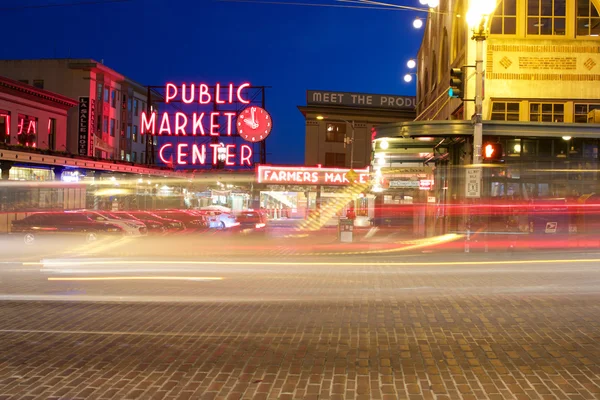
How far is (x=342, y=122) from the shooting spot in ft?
223

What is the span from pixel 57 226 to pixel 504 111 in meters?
20.9

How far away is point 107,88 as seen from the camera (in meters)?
60.3

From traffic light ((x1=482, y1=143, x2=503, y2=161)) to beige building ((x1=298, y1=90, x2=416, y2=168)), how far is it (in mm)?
46249

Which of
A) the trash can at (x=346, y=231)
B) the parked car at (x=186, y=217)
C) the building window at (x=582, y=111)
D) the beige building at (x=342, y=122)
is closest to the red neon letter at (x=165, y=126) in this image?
the parked car at (x=186, y=217)

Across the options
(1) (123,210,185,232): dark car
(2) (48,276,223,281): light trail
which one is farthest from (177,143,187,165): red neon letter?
(2) (48,276,223,281): light trail

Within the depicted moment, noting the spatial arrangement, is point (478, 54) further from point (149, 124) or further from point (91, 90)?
point (91, 90)

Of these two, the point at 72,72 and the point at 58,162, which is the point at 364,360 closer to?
the point at 58,162

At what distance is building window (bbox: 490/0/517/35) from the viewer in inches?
1037

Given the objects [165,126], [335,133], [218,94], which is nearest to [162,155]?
[165,126]

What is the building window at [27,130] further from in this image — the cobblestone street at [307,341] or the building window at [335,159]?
the building window at [335,159]

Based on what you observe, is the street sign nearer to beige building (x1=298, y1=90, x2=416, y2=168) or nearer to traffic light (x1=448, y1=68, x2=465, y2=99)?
traffic light (x1=448, y1=68, x2=465, y2=99)

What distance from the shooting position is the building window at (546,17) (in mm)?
26109

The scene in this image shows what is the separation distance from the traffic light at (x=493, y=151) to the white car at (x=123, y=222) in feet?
60.0

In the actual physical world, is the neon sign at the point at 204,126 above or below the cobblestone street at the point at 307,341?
above
